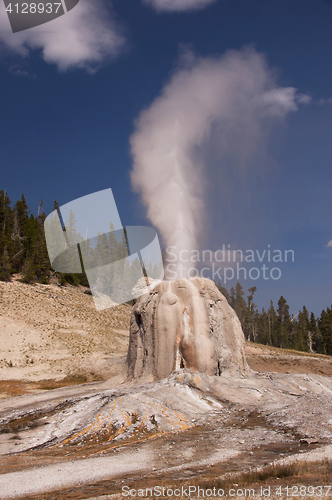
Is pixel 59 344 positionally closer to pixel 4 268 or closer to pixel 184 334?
pixel 4 268

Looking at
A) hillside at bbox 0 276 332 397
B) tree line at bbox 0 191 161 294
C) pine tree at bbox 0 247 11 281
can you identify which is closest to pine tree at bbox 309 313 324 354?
hillside at bbox 0 276 332 397

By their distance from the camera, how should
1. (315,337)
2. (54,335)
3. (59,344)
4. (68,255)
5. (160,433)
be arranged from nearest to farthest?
(160,433) < (59,344) < (54,335) < (68,255) < (315,337)

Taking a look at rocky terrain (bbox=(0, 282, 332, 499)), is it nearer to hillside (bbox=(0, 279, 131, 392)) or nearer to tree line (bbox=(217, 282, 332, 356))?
hillside (bbox=(0, 279, 131, 392))

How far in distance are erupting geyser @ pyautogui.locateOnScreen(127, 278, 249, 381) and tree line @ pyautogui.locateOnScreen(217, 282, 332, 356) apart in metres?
55.0

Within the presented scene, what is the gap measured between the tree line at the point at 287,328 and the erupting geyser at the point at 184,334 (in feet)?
180

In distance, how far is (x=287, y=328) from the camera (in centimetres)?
8125

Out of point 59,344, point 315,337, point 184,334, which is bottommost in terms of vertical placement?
point 315,337

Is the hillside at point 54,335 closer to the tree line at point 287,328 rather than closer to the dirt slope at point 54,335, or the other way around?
the dirt slope at point 54,335

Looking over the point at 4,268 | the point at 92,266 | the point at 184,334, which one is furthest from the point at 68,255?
the point at 184,334

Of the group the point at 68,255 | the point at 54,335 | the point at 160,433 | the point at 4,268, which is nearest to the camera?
the point at 160,433

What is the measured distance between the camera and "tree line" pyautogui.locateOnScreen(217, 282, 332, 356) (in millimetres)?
69500

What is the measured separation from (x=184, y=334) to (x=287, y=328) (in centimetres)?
7278

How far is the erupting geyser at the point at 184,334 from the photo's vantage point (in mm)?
15734

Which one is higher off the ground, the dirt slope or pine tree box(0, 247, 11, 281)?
pine tree box(0, 247, 11, 281)
